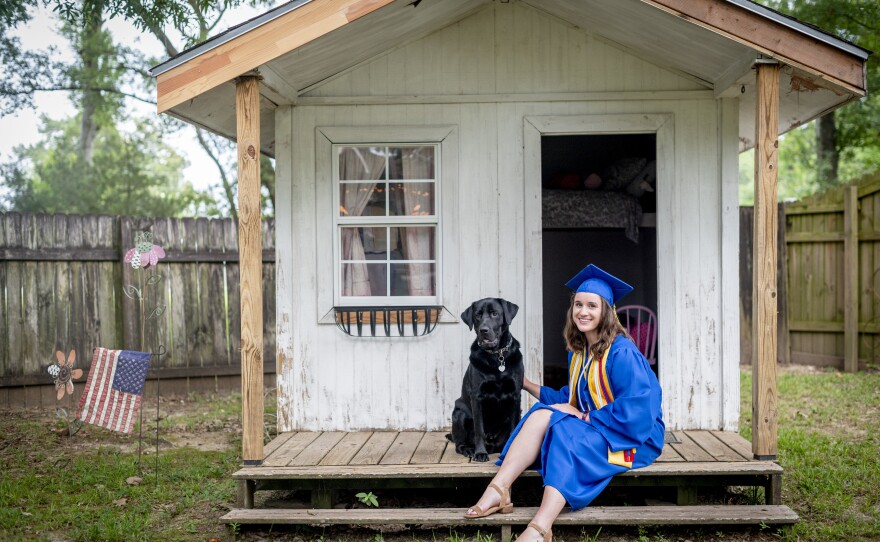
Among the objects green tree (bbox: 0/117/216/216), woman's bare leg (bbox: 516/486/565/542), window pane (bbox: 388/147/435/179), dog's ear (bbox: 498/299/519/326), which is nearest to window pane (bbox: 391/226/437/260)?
window pane (bbox: 388/147/435/179)

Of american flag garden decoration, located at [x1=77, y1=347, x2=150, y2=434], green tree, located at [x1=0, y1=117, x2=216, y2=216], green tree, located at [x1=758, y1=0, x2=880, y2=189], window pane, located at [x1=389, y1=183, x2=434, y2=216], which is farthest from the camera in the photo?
green tree, located at [x1=0, y1=117, x2=216, y2=216]

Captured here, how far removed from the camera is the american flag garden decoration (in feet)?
17.7

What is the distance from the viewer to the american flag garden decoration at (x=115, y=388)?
5387 mm

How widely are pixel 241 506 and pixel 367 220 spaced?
2233mm

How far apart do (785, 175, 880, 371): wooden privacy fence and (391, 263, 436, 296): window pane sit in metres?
5.87

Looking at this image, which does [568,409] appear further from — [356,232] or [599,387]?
[356,232]

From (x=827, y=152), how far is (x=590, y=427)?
Answer: 40.4 ft

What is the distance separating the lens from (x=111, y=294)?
8.05m

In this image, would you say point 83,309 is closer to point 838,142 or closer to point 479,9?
point 479,9

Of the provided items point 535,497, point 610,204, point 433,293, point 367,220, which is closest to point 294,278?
point 367,220

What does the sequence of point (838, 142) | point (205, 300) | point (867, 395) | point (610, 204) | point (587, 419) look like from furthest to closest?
1. point (838, 142)
2. point (205, 300)
3. point (867, 395)
4. point (610, 204)
5. point (587, 419)

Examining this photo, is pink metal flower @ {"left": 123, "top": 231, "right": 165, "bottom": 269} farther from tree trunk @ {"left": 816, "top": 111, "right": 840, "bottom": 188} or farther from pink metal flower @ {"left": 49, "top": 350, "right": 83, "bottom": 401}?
tree trunk @ {"left": 816, "top": 111, "right": 840, "bottom": 188}

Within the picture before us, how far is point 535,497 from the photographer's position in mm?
4941

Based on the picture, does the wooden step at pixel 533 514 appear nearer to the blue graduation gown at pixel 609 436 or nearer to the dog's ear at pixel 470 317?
the blue graduation gown at pixel 609 436
